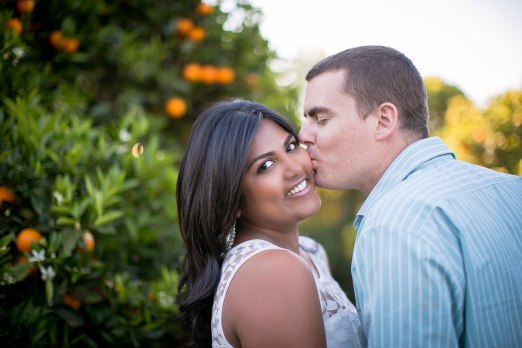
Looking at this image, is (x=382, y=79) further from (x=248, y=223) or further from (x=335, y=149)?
(x=248, y=223)

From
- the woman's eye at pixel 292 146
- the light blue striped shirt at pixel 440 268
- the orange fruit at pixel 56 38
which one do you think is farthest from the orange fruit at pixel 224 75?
the light blue striped shirt at pixel 440 268

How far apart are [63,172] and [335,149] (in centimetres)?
163

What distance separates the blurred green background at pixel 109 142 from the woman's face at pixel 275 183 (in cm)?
83

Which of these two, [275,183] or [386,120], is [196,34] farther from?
[386,120]

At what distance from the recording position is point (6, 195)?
7.18 feet

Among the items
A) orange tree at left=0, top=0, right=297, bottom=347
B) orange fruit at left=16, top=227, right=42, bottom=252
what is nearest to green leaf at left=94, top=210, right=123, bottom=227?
orange tree at left=0, top=0, right=297, bottom=347

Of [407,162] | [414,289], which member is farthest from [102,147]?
[414,289]

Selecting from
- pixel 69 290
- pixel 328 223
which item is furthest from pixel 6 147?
pixel 328 223

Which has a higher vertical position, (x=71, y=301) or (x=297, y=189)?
(x=297, y=189)

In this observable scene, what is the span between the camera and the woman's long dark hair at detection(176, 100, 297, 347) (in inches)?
Answer: 80.3

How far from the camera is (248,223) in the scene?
222 centimetres

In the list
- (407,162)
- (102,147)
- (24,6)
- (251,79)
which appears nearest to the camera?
(407,162)

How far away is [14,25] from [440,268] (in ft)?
9.48

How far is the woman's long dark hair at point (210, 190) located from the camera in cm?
204
